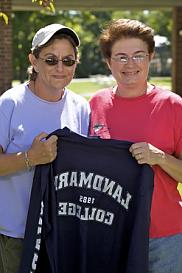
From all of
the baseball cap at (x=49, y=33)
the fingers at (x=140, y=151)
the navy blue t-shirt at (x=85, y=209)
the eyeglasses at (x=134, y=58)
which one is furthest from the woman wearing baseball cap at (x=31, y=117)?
the fingers at (x=140, y=151)

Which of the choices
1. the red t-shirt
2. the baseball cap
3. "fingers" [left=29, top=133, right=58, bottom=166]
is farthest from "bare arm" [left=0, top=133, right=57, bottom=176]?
the baseball cap

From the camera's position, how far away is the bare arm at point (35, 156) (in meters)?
2.58

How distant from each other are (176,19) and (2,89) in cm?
609

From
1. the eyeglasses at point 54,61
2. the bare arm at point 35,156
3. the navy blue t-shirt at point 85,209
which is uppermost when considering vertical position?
the eyeglasses at point 54,61

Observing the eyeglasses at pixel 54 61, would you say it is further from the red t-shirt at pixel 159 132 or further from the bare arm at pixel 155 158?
the bare arm at pixel 155 158

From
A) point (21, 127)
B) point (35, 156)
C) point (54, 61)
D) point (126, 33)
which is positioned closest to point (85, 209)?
point (35, 156)

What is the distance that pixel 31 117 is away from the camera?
2.75 metres

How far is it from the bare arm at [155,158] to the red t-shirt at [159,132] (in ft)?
0.20

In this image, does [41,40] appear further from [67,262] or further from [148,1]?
[148,1]

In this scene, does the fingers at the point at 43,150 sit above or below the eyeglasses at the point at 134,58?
below

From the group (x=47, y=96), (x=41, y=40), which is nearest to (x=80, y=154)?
(x=47, y=96)

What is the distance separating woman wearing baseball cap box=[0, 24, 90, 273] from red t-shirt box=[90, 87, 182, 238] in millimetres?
260

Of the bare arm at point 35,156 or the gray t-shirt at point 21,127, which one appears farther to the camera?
the gray t-shirt at point 21,127

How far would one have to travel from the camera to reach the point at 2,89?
11461 mm
